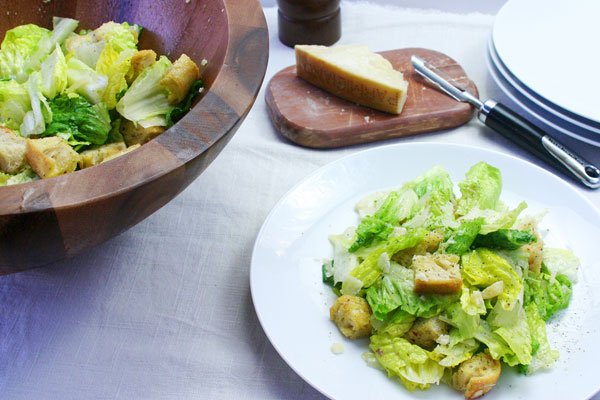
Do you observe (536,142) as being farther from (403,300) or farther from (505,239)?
(403,300)

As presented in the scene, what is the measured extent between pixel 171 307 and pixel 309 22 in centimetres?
111

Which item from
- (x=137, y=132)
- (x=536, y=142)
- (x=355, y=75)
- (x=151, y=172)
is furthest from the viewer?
(x=355, y=75)

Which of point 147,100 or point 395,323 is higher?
point 147,100

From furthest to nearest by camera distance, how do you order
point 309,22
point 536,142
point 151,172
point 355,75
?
point 309,22 < point 355,75 < point 536,142 < point 151,172

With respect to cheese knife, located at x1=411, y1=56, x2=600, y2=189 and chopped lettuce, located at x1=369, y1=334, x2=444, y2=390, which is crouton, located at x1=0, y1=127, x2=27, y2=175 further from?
cheese knife, located at x1=411, y1=56, x2=600, y2=189

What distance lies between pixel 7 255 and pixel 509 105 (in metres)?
1.48

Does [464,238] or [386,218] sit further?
[386,218]

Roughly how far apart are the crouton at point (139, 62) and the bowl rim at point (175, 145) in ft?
0.67

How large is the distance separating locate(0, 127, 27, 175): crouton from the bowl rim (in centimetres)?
26

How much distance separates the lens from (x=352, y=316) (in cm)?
133

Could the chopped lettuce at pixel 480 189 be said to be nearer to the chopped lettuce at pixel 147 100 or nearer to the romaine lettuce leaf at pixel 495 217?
the romaine lettuce leaf at pixel 495 217

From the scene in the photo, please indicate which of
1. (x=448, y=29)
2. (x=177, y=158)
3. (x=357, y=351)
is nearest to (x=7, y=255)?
(x=177, y=158)

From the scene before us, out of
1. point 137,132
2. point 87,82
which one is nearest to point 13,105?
point 87,82

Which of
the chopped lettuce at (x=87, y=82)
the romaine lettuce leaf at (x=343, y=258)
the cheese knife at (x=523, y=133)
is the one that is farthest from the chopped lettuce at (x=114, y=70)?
the cheese knife at (x=523, y=133)
